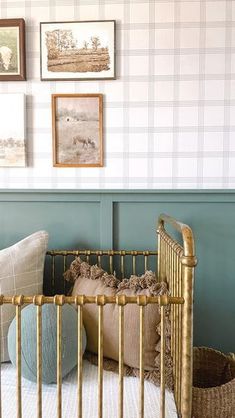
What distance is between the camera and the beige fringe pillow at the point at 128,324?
4.25 feet

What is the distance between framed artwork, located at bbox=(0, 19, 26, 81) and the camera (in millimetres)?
1683

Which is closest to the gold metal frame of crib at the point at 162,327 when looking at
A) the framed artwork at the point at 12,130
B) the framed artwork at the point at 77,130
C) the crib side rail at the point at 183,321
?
the crib side rail at the point at 183,321

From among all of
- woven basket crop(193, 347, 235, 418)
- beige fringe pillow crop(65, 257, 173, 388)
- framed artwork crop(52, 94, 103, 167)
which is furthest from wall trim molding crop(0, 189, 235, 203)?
woven basket crop(193, 347, 235, 418)

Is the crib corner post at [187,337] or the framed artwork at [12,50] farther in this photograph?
the framed artwork at [12,50]

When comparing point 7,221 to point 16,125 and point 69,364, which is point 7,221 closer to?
point 16,125

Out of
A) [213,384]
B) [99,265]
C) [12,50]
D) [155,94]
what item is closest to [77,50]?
[12,50]

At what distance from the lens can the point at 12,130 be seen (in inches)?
67.7

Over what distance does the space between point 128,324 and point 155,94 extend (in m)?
0.99

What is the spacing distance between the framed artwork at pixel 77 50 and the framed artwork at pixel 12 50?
0.29ft

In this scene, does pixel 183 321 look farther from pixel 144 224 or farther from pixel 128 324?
pixel 144 224

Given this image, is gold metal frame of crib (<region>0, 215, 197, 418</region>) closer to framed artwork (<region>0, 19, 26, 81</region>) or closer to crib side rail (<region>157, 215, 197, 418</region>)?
crib side rail (<region>157, 215, 197, 418</region>)

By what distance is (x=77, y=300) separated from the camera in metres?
1.04

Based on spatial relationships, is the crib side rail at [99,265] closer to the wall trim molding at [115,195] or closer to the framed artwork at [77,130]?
the wall trim molding at [115,195]

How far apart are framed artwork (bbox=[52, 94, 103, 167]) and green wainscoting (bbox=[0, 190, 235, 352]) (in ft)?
0.49
